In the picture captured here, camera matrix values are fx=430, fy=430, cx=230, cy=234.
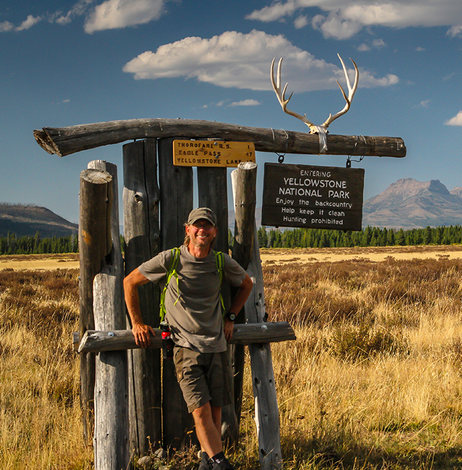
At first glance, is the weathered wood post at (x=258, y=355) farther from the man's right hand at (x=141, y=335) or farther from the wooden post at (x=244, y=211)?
the man's right hand at (x=141, y=335)

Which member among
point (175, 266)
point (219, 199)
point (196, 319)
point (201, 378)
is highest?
point (219, 199)

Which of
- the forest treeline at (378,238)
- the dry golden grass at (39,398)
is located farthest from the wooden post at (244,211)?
the forest treeline at (378,238)

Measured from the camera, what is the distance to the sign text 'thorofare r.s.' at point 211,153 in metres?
4.04

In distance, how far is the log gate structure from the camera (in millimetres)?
3502

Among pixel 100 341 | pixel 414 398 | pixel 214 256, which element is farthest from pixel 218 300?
pixel 414 398

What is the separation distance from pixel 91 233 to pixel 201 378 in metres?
1.50

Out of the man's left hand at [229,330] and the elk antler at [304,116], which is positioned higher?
the elk antler at [304,116]

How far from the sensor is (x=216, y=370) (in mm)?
3551

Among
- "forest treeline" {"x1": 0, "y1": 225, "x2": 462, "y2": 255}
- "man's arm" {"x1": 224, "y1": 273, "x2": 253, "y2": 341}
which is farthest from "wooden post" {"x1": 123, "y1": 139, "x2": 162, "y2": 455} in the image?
"forest treeline" {"x1": 0, "y1": 225, "x2": 462, "y2": 255}

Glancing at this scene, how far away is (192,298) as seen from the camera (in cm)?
347

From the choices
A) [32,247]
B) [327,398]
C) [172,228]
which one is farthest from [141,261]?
[32,247]

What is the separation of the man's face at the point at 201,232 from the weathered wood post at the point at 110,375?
2.41 feet

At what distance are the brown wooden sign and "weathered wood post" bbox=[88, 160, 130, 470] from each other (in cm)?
157

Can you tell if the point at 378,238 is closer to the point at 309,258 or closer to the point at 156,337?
the point at 309,258
